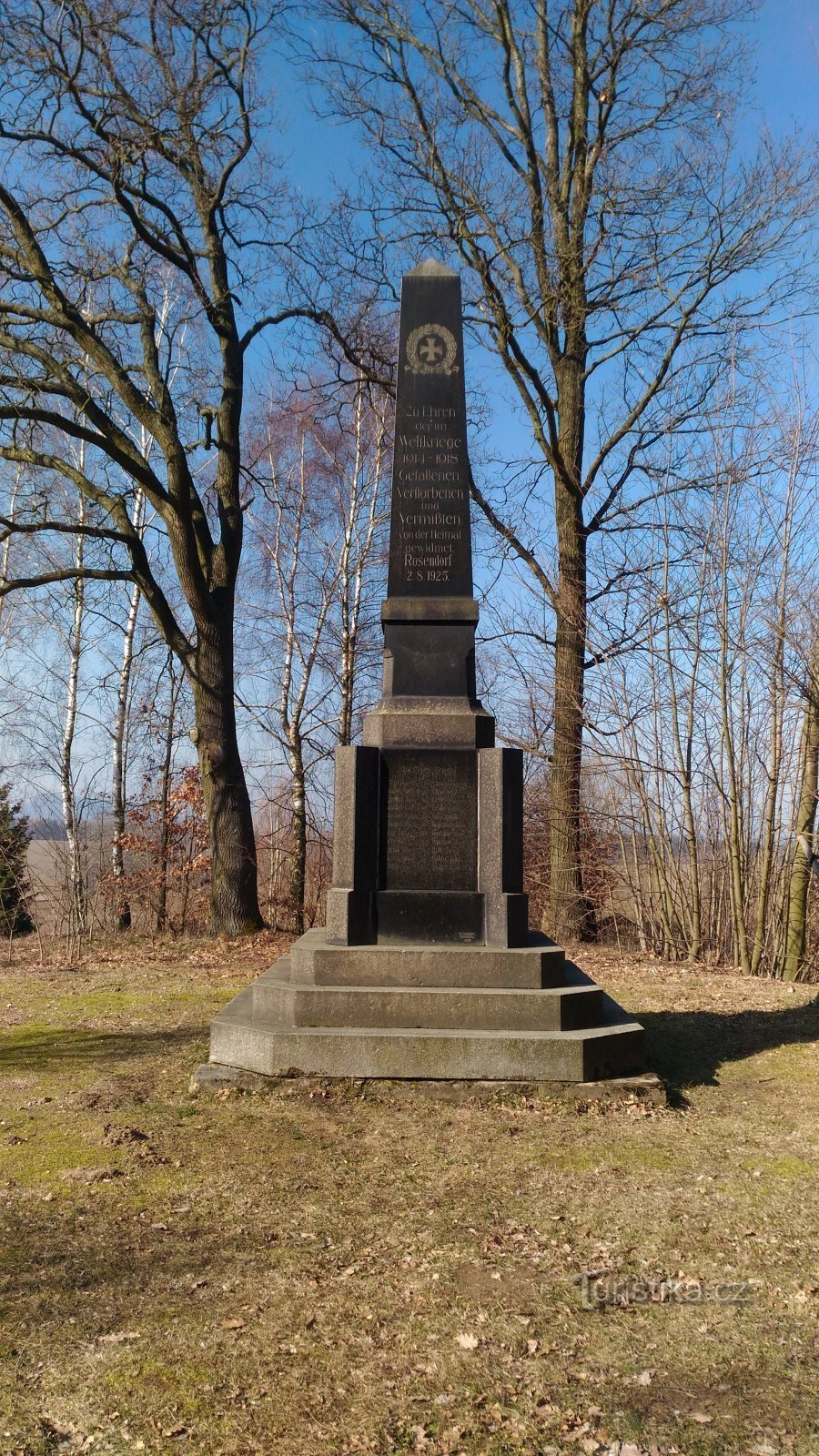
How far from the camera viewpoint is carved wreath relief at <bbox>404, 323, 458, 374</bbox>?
21.7 ft

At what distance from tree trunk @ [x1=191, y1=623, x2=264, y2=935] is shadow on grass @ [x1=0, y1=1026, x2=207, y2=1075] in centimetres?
491

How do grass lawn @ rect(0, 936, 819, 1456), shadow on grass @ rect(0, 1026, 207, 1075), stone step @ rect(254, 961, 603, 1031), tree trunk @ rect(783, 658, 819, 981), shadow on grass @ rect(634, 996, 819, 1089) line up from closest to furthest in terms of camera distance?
grass lawn @ rect(0, 936, 819, 1456)
stone step @ rect(254, 961, 603, 1031)
shadow on grass @ rect(634, 996, 819, 1089)
shadow on grass @ rect(0, 1026, 207, 1075)
tree trunk @ rect(783, 658, 819, 981)

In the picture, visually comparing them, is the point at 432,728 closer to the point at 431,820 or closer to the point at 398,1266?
the point at 431,820

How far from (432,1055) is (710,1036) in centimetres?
247

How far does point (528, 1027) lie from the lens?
5262 millimetres

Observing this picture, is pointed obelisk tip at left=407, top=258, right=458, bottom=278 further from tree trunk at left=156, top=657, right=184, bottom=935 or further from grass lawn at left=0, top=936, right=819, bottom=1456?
tree trunk at left=156, top=657, right=184, bottom=935

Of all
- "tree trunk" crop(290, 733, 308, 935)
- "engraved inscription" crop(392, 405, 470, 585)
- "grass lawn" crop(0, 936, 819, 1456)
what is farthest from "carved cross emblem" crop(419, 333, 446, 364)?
"tree trunk" crop(290, 733, 308, 935)

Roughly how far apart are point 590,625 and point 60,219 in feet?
24.8

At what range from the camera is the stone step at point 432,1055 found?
5.06 m

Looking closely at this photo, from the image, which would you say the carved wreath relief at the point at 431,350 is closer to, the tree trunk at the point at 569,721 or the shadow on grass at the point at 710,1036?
the shadow on grass at the point at 710,1036

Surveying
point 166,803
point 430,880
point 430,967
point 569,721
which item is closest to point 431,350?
point 430,880

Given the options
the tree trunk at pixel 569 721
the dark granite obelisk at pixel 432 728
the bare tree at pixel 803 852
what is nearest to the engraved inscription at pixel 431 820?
the dark granite obelisk at pixel 432 728

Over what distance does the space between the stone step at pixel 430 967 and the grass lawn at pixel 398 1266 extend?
0.63 meters

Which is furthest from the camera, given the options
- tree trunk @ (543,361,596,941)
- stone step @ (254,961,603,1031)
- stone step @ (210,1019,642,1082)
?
tree trunk @ (543,361,596,941)
